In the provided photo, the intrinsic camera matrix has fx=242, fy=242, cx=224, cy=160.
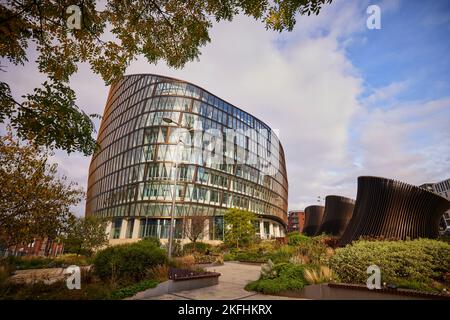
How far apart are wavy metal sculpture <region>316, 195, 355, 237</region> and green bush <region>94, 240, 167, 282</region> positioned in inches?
1079

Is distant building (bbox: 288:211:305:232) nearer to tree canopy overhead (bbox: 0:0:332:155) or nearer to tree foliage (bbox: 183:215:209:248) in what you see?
tree foliage (bbox: 183:215:209:248)

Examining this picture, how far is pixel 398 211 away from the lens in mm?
12266

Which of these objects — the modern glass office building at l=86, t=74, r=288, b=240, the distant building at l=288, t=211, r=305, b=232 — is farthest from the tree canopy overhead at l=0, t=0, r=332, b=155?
the distant building at l=288, t=211, r=305, b=232

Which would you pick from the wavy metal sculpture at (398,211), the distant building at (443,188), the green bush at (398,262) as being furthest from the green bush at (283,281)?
the distant building at (443,188)

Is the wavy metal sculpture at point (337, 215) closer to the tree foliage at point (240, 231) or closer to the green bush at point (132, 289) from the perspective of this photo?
the tree foliage at point (240, 231)

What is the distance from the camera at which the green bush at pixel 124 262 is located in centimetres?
914

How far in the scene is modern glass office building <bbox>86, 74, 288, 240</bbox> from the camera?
49.2 meters

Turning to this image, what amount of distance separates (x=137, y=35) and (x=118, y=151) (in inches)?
2268

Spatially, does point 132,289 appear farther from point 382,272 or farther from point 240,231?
point 240,231

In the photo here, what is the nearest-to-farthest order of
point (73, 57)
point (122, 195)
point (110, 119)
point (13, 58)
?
point (13, 58) < point (73, 57) < point (122, 195) < point (110, 119)

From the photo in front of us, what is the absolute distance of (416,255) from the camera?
746 centimetres

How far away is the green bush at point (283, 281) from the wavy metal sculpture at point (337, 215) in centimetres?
2491
